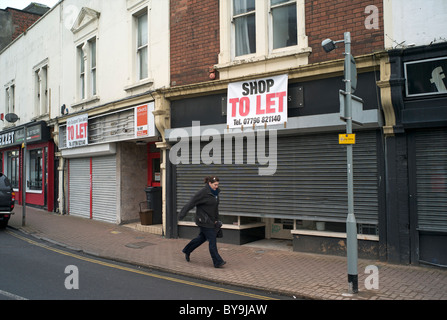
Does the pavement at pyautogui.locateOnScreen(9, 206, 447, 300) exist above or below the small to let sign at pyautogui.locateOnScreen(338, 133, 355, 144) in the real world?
below

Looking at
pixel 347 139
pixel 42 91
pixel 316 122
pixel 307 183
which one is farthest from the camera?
pixel 42 91

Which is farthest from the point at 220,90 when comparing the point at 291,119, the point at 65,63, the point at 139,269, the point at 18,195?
the point at 18,195

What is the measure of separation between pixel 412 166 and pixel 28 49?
19.8 metres

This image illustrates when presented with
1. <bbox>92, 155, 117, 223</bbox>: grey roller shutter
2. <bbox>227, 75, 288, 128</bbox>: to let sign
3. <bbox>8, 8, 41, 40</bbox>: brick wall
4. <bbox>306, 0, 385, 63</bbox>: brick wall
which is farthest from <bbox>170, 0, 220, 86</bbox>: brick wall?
<bbox>8, 8, 41, 40</bbox>: brick wall

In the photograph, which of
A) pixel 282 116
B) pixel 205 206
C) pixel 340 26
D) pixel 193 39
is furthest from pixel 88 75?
pixel 340 26

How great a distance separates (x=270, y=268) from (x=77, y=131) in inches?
419

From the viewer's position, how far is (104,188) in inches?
559

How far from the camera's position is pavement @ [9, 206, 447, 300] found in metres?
6.11

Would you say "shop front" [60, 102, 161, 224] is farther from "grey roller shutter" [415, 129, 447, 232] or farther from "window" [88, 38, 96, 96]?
"grey roller shutter" [415, 129, 447, 232]

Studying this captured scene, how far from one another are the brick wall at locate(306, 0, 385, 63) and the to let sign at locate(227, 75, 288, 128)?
1041mm

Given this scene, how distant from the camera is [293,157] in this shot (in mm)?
9039

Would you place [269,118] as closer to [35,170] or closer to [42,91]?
[42,91]

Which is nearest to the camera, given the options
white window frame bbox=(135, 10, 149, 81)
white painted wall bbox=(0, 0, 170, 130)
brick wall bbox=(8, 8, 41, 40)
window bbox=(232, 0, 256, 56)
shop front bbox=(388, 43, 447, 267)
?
shop front bbox=(388, 43, 447, 267)

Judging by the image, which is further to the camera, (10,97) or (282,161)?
(10,97)
